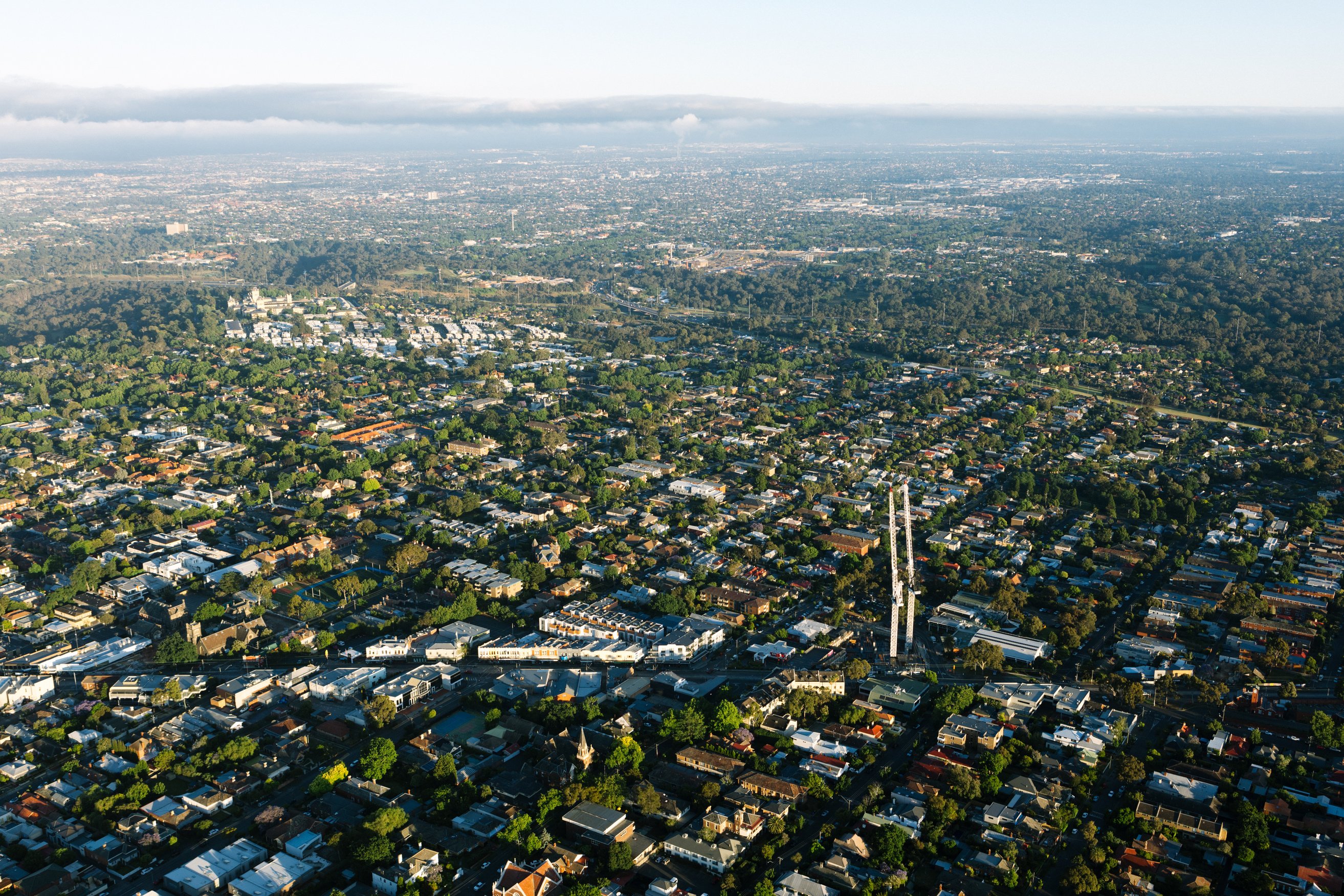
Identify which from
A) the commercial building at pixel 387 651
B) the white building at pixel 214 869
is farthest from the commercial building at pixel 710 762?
the commercial building at pixel 387 651

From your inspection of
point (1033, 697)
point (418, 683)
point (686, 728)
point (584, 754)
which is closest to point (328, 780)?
point (418, 683)

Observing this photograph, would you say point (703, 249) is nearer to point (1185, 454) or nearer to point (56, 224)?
point (1185, 454)

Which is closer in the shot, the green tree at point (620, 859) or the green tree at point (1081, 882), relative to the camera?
the green tree at point (1081, 882)

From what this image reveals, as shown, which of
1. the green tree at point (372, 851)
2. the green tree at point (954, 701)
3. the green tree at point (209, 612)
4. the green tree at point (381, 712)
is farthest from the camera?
the green tree at point (209, 612)

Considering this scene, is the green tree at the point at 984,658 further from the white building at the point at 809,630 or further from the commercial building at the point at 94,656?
the commercial building at the point at 94,656

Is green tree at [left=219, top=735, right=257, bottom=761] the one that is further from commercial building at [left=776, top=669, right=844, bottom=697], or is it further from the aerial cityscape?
commercial building at [left=776, top=669, right=844, bottom=697]

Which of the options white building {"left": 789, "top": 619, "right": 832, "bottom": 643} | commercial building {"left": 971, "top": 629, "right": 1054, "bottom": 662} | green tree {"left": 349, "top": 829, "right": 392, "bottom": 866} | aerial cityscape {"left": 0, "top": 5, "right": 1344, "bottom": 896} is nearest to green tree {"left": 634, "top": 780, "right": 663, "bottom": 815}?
aerial cityscape {"left": 0, "top": 5, "right": 1344, "bottom": 896}

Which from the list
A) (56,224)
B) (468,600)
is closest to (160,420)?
(468,600)
